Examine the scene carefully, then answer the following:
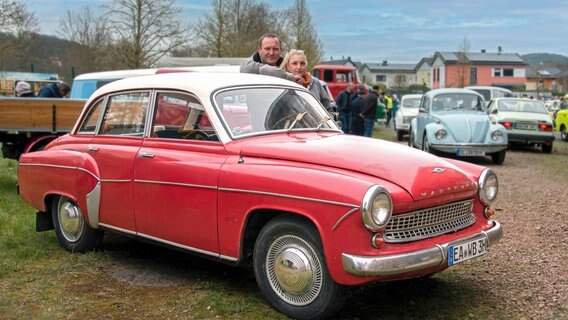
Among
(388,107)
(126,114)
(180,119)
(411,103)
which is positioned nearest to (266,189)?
(180,119)

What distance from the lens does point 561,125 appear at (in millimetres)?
21078

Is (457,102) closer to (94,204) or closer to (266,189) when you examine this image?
(94,204)

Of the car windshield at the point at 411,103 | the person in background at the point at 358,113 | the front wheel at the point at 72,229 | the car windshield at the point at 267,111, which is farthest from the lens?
the car windshield at the point at 411,103

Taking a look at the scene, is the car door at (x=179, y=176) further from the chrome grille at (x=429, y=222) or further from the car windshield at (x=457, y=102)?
the car windshield at (x=457, y=102)

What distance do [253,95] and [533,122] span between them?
1297cm

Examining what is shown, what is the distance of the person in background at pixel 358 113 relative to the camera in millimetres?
15719

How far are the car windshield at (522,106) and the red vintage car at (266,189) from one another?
1293 centimetres

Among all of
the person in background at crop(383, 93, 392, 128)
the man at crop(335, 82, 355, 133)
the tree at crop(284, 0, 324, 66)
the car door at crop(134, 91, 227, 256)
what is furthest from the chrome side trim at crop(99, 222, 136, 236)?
the tree at crop(284, 0, 324, 66)

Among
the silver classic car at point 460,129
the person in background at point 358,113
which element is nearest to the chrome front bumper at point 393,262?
the silver classic car at point 460,129

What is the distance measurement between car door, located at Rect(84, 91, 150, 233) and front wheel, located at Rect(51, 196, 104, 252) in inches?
16.0

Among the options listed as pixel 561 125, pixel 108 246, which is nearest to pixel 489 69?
pixel 561 125

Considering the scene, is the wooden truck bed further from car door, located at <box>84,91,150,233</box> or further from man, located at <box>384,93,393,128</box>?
man, located at <box>384,93,393,128</box>

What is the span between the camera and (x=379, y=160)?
13.4ft

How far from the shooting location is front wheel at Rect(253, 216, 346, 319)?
3826 mm
